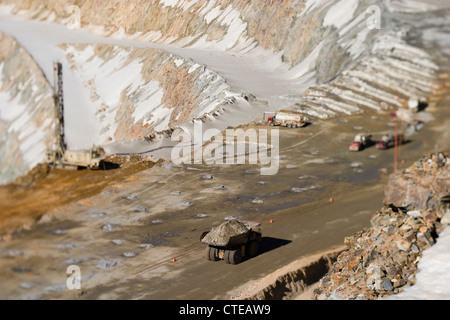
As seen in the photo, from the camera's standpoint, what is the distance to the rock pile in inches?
997

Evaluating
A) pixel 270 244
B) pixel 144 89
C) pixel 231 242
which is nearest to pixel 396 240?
pixel 270 244

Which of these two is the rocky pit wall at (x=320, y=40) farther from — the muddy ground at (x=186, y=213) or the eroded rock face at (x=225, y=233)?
the eroded rock face at (x=225, y=233)

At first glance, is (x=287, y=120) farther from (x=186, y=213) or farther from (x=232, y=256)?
(x=232, y=256)

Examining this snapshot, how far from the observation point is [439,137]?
37875 mm

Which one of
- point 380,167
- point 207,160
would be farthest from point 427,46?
point 207,160

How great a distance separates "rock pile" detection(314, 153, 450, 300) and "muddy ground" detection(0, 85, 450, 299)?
238cm

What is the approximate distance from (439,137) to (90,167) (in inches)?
901

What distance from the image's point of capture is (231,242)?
28062mm

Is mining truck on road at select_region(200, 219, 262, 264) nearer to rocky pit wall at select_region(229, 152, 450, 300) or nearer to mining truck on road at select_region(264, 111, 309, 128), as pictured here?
rocky pit wall at select_region(229, 152, 450, 300)

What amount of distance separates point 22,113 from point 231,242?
184 feet

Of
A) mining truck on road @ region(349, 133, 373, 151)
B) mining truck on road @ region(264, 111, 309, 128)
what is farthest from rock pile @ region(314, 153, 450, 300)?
mining truck on road @ region(264, 111, 309, 128)

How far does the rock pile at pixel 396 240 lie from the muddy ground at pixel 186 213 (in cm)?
238

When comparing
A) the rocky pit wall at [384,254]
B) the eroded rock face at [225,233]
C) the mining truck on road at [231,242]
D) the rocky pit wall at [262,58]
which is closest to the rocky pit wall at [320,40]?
the rocky pit wall at [262,58]

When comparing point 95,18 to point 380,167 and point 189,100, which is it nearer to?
point 189,100
